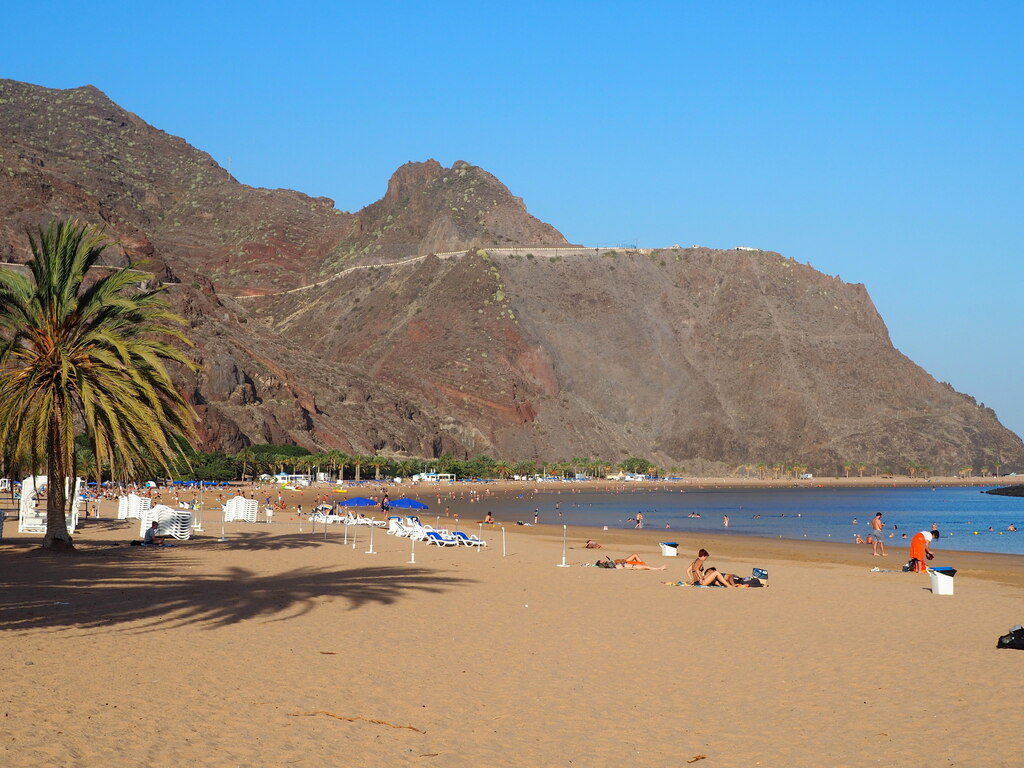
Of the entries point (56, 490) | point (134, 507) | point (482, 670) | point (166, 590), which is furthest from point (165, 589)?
point (134, 507)

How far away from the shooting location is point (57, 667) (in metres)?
10.5

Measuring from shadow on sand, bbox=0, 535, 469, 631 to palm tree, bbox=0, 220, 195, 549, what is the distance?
6.90 feet

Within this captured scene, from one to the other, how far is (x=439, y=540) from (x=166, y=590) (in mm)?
15115

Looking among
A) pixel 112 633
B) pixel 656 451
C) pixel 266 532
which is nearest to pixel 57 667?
pixel 112 633

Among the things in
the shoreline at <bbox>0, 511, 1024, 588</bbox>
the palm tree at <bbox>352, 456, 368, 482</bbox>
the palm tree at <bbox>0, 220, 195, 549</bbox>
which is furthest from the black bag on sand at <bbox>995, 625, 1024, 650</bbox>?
the palm tree at <bbox>352, 456, 368, 482</bbox>

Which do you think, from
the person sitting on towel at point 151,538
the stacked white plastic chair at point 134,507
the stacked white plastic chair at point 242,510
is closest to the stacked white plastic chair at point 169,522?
the person sitting on towel at point 151,538

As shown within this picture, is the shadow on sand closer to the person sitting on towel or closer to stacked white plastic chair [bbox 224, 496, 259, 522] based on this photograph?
the person sitting on towel

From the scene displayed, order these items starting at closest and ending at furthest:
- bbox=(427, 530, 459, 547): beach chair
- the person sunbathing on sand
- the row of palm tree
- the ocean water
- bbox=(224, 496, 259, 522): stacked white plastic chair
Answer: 1. the person sunbathing on sand
2. bbox=(427, 530, 459, 547): beach chair
3. bbox=(224, 496, 259, 522): stacked white plastic chair
4. the ocean water
5. the row of palm tree

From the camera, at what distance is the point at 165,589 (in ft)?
Result: 57.7

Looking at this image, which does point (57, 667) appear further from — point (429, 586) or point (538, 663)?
point (429, 586)

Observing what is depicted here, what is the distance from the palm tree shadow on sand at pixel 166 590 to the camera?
46.3 feet

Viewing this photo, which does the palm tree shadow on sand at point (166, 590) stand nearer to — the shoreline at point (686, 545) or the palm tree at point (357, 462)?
the shoreline at point (686, 545)

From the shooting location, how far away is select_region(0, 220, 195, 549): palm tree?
71.9 ft

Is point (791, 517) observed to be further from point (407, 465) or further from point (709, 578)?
point (407, 465)
